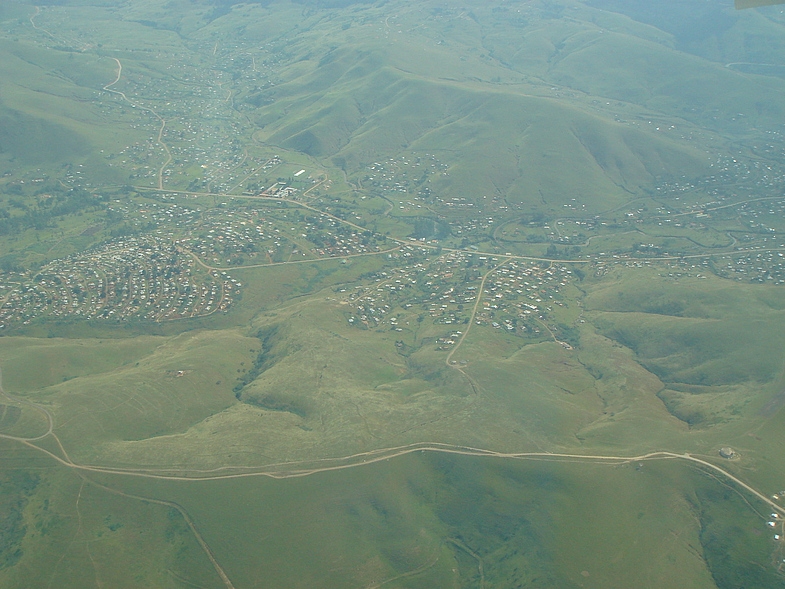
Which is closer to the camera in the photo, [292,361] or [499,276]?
[292,361]

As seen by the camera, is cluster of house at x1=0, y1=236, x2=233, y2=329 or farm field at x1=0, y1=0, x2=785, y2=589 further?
cluster of house at x1=0, y1=236, x2=233, y2=329

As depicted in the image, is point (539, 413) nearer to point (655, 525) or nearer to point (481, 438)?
point (481, 438)

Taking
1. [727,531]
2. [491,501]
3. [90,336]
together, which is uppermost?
[727,531]

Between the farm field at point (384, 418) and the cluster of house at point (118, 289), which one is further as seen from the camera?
the cluster of house at point (118, 289)

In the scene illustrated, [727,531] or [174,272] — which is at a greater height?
[727,531]

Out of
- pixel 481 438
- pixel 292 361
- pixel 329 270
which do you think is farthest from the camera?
pixel 329 270

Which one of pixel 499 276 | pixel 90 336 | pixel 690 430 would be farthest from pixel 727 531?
pixel 90 336

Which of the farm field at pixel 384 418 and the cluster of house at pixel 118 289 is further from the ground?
the farm field at pixel 384 418

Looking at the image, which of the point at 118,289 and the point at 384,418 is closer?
the point at 384,418

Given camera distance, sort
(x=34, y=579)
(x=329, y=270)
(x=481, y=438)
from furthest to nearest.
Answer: (x=329, y=270), (x=481, y=438), (x=34, y=579)

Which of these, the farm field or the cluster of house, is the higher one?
the farm field

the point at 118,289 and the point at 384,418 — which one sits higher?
the point at 384,418
